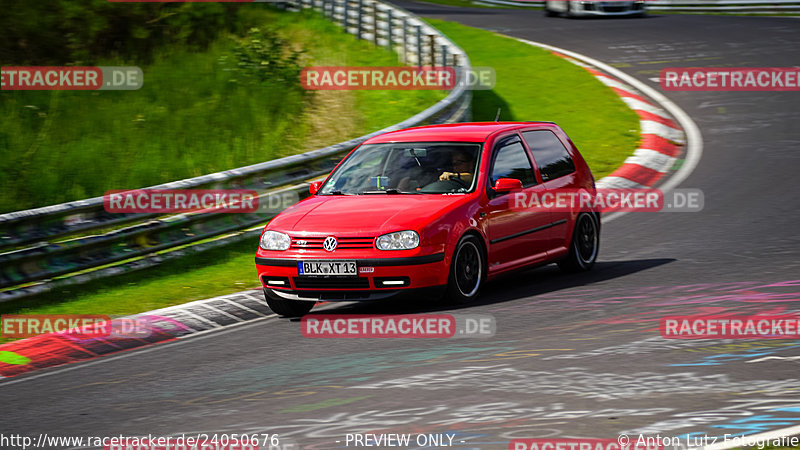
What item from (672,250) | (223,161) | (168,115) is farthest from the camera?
(168,115)

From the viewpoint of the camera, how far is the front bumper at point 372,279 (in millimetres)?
8898

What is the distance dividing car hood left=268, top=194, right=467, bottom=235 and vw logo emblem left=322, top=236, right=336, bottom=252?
63 mm

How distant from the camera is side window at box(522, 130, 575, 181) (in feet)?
35.2

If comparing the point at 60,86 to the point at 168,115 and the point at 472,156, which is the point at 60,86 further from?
the point at 472,156

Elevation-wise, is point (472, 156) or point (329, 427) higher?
point (472, 156)

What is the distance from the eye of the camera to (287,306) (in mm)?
9500

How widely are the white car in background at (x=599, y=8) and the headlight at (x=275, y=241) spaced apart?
26.5 meters

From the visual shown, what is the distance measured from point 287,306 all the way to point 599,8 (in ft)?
87.7

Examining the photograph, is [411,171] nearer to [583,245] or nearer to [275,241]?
[275,241]

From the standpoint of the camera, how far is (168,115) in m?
19.2

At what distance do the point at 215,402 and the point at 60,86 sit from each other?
14.9 meters

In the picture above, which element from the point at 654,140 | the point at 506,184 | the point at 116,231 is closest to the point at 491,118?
the point at 654,140

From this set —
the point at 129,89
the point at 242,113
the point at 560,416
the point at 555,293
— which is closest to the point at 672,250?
the point at 555,293

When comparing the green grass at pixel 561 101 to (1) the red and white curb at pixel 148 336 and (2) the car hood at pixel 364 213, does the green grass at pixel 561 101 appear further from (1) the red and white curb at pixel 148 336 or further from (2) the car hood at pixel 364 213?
(1) the red and white curb at pixel 148 336
